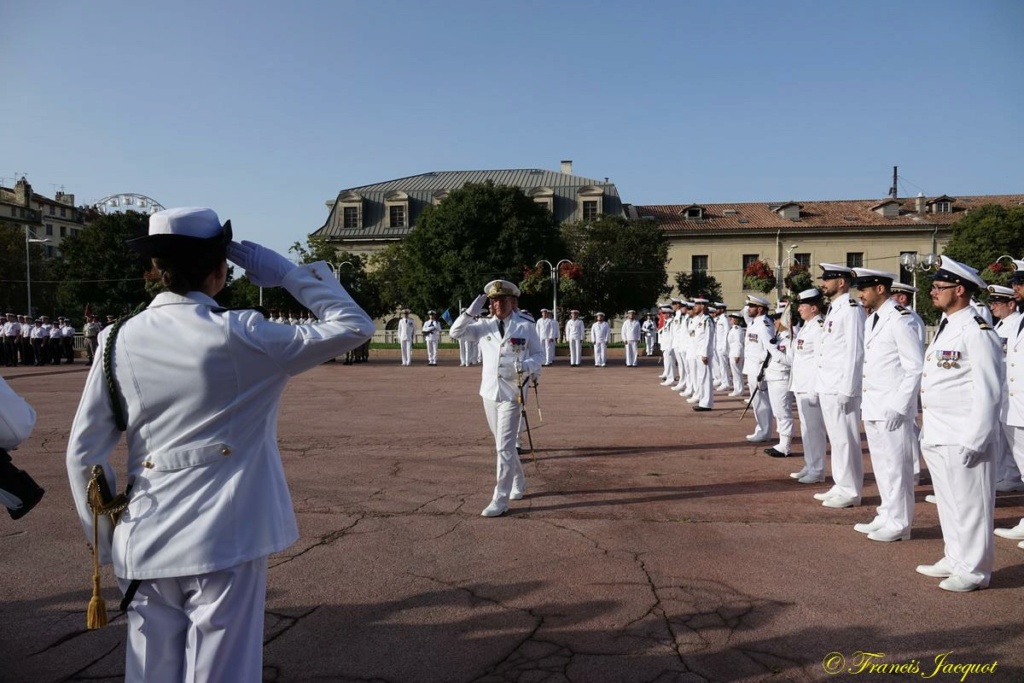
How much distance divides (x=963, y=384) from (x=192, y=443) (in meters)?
4.75

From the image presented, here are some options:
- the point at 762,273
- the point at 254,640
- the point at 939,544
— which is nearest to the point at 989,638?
the point at 939,544

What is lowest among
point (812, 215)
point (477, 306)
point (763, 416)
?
point (763, 416)

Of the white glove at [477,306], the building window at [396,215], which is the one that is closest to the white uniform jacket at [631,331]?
the white glove at [477,306]

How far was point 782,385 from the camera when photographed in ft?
32.9

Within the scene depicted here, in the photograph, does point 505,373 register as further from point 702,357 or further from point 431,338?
point 431,338

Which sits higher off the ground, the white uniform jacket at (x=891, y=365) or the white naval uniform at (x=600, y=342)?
the white uniform jacket at (x=891, y=365)

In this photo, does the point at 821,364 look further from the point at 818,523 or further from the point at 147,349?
the point at 147,349

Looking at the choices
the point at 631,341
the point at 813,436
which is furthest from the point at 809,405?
the point at 631,341

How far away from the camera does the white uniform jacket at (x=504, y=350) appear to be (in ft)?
22.8

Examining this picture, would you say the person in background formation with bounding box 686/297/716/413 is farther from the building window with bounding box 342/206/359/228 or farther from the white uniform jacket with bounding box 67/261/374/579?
the building window with bounding box 342/206/359/228

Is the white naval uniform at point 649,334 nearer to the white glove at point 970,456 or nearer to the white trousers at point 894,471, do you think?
the white trousers at point 894,471

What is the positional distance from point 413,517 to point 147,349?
14.2 ft

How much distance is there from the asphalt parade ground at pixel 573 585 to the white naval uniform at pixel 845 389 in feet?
1.17

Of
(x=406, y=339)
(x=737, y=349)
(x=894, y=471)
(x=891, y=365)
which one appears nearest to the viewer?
(x=894, y=471)
